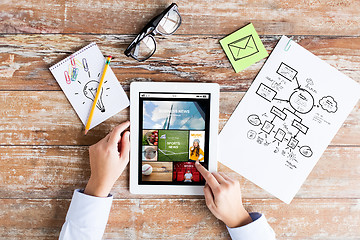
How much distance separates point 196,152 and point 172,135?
0.09 m

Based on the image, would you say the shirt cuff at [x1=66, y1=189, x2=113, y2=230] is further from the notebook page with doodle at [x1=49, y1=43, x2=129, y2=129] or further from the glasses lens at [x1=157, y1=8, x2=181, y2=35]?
the glasses lens at [x1=157, y1=8, x2=181, y2=35]

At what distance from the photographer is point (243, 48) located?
2.82ft

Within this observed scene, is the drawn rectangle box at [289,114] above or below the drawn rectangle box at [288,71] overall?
below

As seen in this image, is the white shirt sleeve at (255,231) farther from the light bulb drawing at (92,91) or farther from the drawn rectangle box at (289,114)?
the light bulb drawing at (92,91)

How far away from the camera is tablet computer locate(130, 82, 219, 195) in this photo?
854mm

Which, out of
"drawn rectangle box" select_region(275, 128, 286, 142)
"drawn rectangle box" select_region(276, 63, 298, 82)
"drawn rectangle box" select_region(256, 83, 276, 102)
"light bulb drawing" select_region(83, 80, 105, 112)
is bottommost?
"light bulb drawing" select_region(83, 80, 105, 112)

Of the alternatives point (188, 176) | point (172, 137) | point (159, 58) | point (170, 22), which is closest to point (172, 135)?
point (172, 137)

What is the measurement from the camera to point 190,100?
2.81 ft

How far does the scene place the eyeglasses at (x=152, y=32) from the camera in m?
Answer: 0.82

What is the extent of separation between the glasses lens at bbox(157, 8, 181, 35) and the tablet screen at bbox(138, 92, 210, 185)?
195mm

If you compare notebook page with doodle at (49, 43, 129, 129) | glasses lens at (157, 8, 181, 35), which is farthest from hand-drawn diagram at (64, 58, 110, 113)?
glasses lens at (157, 8, 181, 35)

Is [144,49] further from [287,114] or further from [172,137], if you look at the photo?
[287,114]

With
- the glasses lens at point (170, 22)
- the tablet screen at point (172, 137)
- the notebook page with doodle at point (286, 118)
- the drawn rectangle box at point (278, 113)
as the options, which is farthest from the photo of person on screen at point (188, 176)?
the glasses lens at point (170, 22)

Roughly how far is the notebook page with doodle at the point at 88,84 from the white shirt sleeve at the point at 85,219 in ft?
0.75
